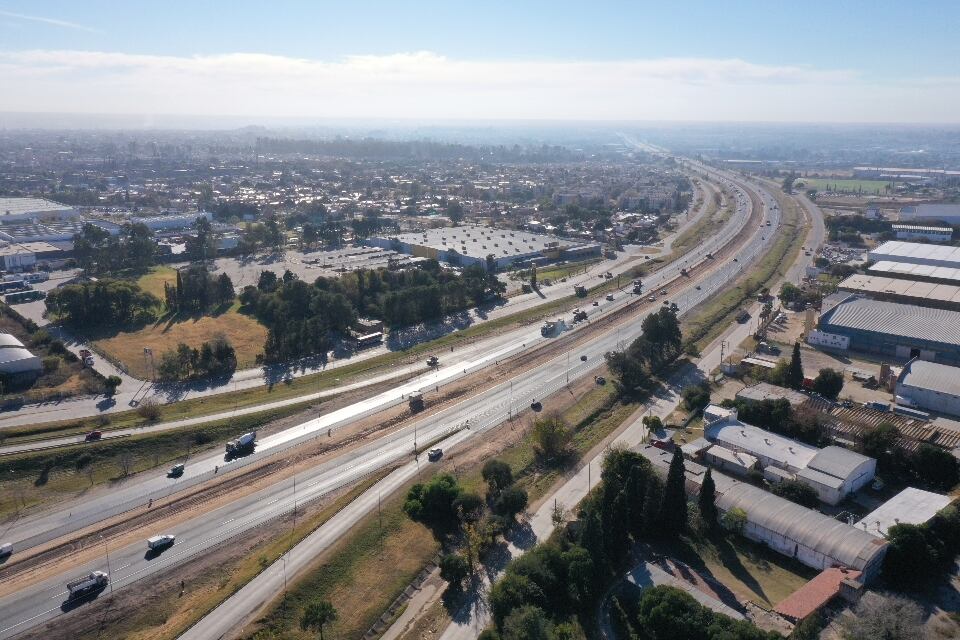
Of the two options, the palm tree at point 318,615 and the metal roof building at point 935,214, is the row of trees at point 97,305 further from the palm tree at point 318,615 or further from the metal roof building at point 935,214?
the metal roof building at point 935,214

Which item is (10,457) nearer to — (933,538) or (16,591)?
(16,591)

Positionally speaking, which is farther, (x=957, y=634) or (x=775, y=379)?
(x=775, y=379)

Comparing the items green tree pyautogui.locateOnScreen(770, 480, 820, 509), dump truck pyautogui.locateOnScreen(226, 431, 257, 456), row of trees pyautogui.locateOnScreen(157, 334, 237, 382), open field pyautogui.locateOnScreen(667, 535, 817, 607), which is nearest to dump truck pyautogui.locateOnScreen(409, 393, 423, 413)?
dump truck pyautogui.locateOnScreen(226, 431, 257, 456)

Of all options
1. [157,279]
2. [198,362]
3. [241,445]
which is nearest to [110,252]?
[157,279]

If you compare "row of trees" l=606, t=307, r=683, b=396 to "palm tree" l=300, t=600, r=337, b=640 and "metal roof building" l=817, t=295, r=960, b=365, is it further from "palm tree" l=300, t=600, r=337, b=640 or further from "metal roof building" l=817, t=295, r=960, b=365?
"palm tree" l=300, t=600, r=337, b=640

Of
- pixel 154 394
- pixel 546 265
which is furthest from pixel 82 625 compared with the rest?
pixel 546 265

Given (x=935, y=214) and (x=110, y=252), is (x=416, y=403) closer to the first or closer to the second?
(x=110, y=252)
